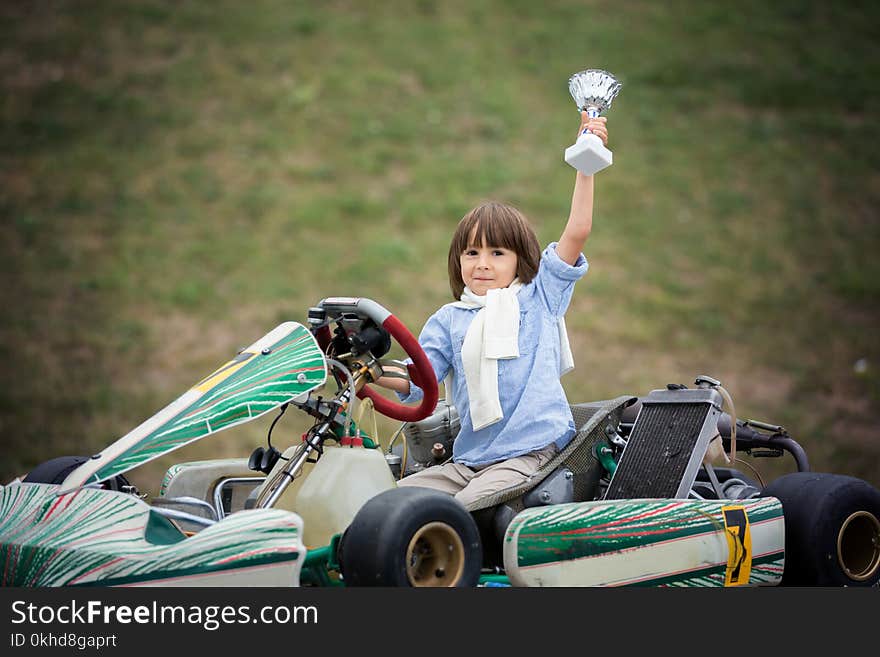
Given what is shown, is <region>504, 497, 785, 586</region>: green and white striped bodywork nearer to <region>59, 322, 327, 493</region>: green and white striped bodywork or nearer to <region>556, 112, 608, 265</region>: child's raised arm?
<region>59, 322, 327, 493</region>: green and white striped bodywork

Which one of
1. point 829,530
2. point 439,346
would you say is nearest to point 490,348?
point 439,346

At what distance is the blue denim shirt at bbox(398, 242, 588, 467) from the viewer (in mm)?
3906

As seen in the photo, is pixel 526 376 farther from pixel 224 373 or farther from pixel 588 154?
pixel 224 373

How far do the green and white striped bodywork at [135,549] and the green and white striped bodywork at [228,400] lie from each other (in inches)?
6.5

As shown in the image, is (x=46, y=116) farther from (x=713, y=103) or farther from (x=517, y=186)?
(x=713, y=103)

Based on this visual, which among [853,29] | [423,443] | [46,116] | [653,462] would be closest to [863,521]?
[653,462]

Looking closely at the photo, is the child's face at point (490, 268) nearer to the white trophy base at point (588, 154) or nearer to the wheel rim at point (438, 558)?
the white trophy base at point (588, 154)

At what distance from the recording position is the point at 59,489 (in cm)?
321

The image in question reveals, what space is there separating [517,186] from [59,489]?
31.6 ft

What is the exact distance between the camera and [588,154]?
3.74 metres

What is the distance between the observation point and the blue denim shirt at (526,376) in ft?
12.8

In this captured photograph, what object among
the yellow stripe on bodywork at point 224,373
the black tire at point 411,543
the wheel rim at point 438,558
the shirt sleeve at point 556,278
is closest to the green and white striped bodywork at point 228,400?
the yellow stripe on bodywork at point 224,373

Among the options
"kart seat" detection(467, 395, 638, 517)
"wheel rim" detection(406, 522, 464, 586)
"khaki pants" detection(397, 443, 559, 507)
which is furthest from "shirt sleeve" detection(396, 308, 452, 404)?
"wheel rim" detection(406, 522, 464, 586)

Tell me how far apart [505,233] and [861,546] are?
1.77 m
